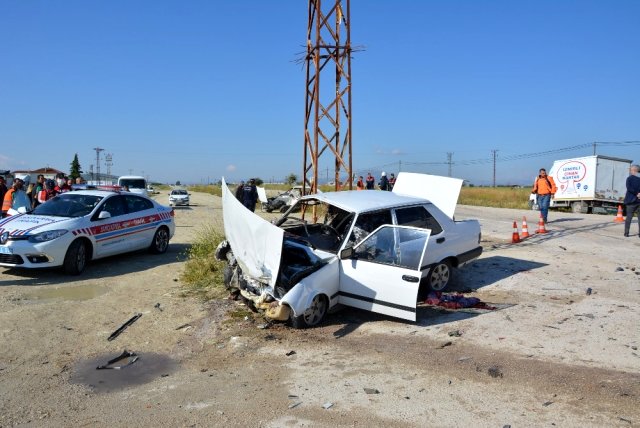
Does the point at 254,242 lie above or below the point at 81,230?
above

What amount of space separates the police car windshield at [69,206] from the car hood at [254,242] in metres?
3.94

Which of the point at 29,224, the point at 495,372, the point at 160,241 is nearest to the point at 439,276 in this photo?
the point at 495,372

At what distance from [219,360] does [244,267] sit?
175 cm

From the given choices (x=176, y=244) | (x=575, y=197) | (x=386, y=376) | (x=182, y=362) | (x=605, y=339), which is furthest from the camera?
(x=575, y=197)

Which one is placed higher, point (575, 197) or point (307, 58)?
point (307, 58)

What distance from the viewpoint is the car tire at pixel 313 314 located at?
6246 millimetres

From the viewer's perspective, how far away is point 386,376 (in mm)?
4918

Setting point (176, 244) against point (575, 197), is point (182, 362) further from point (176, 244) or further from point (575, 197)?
point (575, 197)

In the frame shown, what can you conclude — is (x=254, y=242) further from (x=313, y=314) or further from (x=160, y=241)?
(x=160, y=241)

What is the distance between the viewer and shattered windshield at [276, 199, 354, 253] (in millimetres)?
7527

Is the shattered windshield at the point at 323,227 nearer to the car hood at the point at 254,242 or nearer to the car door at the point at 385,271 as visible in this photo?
the car door at the point at 385,271

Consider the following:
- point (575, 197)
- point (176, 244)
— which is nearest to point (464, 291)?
point (176, 244)

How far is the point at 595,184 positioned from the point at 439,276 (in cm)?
2016

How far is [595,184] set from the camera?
24.4 m
